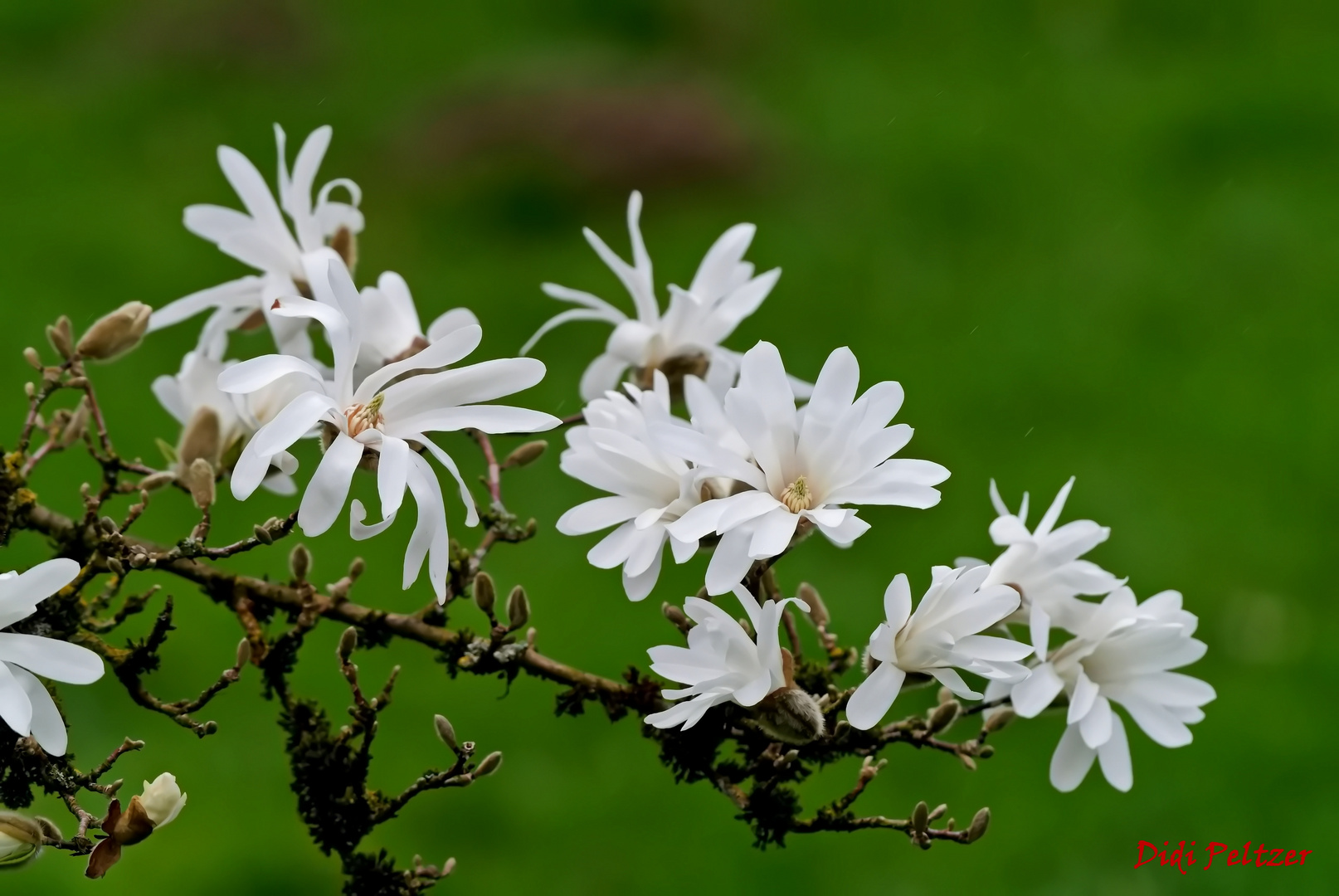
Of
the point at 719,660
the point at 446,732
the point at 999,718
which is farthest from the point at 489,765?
the point at 999,718

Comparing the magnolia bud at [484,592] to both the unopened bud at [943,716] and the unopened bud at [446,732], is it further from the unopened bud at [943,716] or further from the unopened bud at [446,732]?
the unopened bud at [943,716]

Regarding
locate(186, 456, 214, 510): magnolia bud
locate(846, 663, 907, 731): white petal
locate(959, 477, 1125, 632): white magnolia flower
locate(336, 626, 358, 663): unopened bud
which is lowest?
locate(336, 626, 358, 663): unopened bud

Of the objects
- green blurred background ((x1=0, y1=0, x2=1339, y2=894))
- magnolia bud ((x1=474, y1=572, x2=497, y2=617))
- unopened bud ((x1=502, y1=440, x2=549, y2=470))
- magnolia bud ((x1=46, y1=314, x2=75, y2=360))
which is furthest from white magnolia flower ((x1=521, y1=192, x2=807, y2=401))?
green blurred background ((x1=0, y1=0, x2=1339, y2=894))

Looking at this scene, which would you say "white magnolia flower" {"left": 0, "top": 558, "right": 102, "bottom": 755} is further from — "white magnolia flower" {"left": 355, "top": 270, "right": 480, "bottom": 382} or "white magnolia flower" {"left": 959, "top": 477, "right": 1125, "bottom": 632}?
"white magnolia flower" {"left": 959, "top": 477, "right": 1125, "bottom": 632}

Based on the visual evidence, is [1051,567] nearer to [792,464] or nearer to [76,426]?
[792,464]

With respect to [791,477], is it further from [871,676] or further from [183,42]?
[183,42]

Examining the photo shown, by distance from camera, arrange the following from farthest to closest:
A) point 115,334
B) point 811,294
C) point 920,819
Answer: point 811,294, point 115,334, point 920,819

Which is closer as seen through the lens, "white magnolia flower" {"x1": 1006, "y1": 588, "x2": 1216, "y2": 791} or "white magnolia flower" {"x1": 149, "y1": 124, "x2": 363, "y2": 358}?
"white magnolia flower" {"x1": 1006, "y1": 588, "x2": 1216, "y2": 791}

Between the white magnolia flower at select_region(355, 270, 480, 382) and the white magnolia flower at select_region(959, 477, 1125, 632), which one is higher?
the white magnolia flower at select_region(355, 270, 480, 382)
